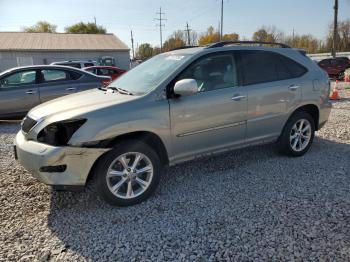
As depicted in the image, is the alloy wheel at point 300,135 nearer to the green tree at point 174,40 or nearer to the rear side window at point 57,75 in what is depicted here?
the rear side window at point 57,75

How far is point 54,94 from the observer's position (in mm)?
7691

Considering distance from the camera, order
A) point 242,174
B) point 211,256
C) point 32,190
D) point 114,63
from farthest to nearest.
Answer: point 114,63
point 242,174
point 32,190
point 211,256

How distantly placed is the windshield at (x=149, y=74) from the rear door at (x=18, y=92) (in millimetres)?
4276

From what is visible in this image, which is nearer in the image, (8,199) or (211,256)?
(211,256)

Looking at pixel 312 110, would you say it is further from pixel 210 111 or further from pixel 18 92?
pixel 18 92

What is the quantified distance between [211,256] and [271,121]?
2448mm

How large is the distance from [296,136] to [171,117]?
92.7 inches

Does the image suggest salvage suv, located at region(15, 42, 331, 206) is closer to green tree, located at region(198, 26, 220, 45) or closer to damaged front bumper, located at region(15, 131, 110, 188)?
damaged front bumper, located at region(15, 131, 110, 188)

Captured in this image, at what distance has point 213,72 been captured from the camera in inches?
154

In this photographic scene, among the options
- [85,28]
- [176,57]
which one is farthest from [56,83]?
[85,28]

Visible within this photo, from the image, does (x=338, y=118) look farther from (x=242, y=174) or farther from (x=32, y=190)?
(x=32, y=190)

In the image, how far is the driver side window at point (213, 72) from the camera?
3746 mm

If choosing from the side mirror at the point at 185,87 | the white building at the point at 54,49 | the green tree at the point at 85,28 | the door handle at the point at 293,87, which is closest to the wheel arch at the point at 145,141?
the side mirror at the point at 185,87

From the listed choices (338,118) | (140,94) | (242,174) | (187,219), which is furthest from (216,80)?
(338,118)
